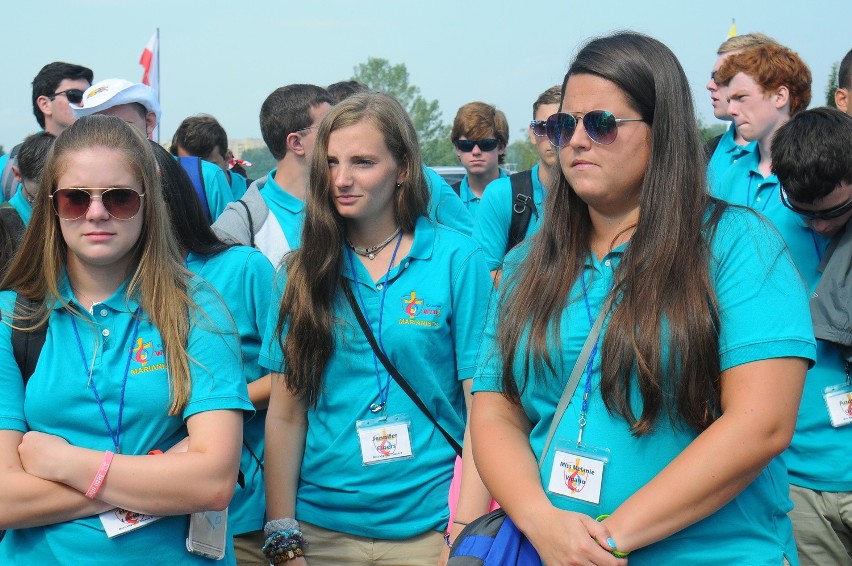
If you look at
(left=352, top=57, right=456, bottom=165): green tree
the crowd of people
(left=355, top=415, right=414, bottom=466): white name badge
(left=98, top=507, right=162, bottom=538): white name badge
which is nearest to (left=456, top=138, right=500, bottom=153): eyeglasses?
the crowd of people

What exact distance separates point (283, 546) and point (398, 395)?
0.68 m

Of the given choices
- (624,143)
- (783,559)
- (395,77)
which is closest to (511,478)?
(783,559)

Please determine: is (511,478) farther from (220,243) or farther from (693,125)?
(220,243)

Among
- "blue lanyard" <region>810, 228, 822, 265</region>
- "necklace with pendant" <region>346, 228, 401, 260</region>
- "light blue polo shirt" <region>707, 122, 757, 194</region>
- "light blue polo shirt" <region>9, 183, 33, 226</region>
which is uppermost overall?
"light blue polo shirt" <region>707, 122, 757, 194</region>

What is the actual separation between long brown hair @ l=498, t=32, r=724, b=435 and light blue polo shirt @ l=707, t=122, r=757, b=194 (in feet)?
8.99

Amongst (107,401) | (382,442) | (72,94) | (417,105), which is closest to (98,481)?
(107,401)

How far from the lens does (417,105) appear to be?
54094 mm

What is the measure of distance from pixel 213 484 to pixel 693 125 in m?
1.65

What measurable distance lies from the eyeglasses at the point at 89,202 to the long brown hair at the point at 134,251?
71 mm

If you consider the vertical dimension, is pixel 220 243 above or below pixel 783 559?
above

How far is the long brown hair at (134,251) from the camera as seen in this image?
117 inches

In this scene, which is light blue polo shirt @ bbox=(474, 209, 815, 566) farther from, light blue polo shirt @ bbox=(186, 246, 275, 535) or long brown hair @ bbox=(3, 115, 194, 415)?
light blue polo shirt @ bbox=(186, 246, 275, 535)

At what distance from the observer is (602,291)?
8.65 ft

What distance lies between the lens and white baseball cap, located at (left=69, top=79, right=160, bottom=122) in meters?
5.36
